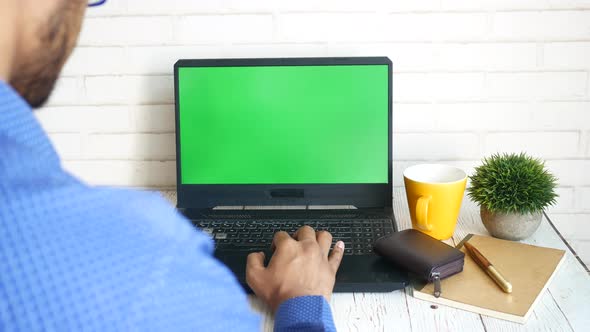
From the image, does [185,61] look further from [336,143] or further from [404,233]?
[404,233]

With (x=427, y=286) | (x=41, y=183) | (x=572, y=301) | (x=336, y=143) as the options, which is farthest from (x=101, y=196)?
(x=336, y=143)

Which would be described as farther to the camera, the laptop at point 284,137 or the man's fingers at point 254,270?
the laptop at point 284,137

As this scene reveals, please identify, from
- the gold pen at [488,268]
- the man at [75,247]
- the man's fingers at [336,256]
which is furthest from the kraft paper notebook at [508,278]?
the man at [75,247]

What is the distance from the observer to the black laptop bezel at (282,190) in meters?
1.31

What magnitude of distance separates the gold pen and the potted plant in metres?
0.09

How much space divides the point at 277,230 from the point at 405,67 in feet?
1.60

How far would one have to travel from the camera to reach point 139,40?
4.64 feet

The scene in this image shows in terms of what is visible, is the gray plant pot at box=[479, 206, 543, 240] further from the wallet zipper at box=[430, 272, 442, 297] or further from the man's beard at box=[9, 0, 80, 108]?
the man's beard at box=[9, 0, 80, 108]

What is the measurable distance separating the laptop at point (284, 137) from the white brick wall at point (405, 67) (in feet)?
0.33

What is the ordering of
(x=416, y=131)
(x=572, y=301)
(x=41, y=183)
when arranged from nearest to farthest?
(x=41, y=183)
(x=572, y=301)
(x=416, y=131)

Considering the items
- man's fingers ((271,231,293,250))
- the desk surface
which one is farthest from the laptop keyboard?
the desk surface

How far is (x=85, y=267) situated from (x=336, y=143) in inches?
37.5

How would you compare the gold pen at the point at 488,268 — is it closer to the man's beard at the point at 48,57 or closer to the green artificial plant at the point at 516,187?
the green artificial plant at the point at 516,187

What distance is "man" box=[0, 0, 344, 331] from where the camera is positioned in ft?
1.29
